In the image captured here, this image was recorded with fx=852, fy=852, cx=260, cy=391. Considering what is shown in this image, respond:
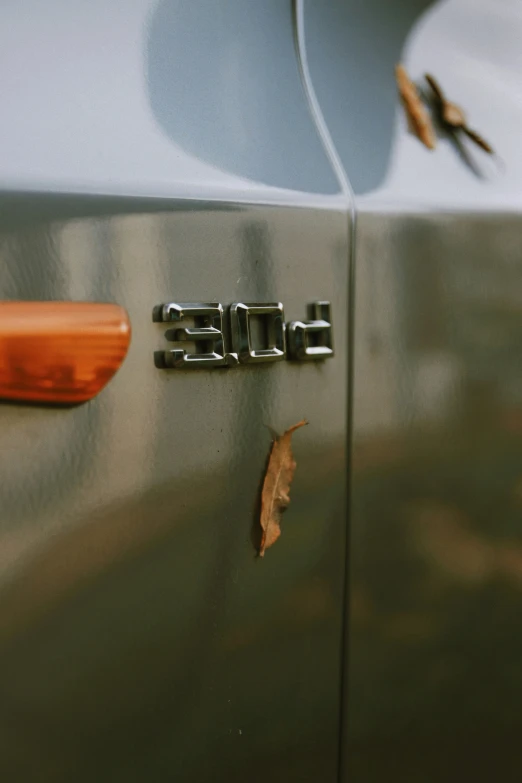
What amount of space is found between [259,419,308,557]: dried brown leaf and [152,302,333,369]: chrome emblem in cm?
11

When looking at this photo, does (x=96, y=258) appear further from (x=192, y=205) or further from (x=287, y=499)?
(x=287, y=499)

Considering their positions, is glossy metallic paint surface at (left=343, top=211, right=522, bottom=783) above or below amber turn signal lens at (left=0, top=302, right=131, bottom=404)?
below

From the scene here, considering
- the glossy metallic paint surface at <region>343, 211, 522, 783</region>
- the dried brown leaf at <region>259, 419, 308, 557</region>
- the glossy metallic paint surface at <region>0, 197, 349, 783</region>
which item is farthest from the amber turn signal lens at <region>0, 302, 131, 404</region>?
the glossy metallic paint surface at <region>343, 211, 522, 783</region>

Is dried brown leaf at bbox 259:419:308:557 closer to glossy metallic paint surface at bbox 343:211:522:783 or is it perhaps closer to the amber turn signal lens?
glossy metallic paint surface at bbox 343:211:522:783

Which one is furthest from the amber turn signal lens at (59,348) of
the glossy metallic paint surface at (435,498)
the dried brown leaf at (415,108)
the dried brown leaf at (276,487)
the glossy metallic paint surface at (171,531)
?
the dried brown leaf at (415,108)

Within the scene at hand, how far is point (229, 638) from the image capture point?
109 centimetres

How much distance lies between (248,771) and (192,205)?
0.75 metres

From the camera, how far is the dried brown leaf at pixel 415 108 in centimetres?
133

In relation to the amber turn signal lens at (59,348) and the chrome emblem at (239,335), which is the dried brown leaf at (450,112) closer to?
the chrome emblem at (239,335)

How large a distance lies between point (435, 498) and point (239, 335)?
0.44 m

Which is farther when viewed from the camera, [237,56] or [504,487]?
[504,487]

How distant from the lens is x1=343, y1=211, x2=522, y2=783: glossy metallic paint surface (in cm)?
121

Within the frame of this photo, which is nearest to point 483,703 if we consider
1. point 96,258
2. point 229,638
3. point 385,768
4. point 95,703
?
point 385,768

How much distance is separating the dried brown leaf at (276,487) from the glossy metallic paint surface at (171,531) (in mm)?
15
